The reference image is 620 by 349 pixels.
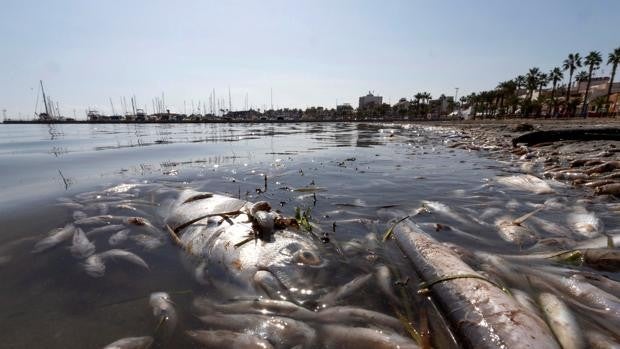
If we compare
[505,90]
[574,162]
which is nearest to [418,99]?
[505,90]

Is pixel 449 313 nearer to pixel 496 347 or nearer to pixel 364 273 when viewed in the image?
pixel 496 347

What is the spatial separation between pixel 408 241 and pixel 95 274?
394cm

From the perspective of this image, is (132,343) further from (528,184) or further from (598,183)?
(598,183)

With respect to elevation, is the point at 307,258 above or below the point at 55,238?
above

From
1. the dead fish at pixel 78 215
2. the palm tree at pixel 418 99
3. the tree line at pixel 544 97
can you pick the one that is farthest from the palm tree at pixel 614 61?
the dead fish at pixel 78 215

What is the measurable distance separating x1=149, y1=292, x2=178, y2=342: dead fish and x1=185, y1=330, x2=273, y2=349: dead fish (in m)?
0.19

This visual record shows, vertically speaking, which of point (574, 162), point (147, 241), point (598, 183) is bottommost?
point (147, 241)

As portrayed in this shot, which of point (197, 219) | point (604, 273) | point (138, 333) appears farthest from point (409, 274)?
point (197, 219)

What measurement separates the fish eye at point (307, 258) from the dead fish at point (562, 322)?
222 cm

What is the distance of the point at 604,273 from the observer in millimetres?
3396

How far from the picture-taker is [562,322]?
99.3 inches

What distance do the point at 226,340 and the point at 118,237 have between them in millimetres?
3176

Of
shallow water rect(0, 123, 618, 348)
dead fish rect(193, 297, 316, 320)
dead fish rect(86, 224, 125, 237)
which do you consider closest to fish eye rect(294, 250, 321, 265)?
shallow water rect(0, 123, 618, 348)

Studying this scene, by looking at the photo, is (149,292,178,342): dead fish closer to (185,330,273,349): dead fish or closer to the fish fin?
(185,330,273,349): dead fish
